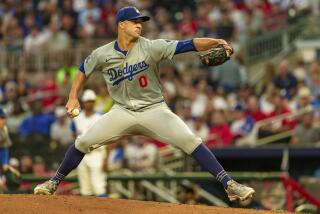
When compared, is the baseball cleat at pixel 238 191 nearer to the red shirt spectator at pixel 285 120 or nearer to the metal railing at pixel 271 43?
the red shirt spectator at pixel 285 120

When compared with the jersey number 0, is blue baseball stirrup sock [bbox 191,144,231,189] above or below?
below

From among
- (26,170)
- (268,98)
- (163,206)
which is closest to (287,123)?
(268,98)

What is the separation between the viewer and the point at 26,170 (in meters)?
18.6

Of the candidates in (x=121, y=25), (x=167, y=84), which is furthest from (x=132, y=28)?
(x=167, y=84)

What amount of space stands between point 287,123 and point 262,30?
15.8ft

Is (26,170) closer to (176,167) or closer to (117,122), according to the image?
(176,167)

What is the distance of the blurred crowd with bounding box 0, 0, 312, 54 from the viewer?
74.2 ft

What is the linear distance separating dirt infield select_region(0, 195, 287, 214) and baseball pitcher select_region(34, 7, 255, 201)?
1.33 feet

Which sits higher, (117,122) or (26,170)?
(117,122)

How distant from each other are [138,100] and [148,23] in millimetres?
12316

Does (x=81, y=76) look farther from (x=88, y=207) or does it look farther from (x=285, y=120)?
(x=285, y=120)

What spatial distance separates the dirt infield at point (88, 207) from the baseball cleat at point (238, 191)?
202 mm

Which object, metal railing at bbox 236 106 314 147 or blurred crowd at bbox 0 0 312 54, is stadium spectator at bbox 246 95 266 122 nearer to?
metal railing at bbox 236 106 314 147

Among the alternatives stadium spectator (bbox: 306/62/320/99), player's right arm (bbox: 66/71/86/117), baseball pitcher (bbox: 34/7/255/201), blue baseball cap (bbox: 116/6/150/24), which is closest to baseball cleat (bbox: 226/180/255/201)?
baseball pitcher (bbox: 34/7/255/201)
